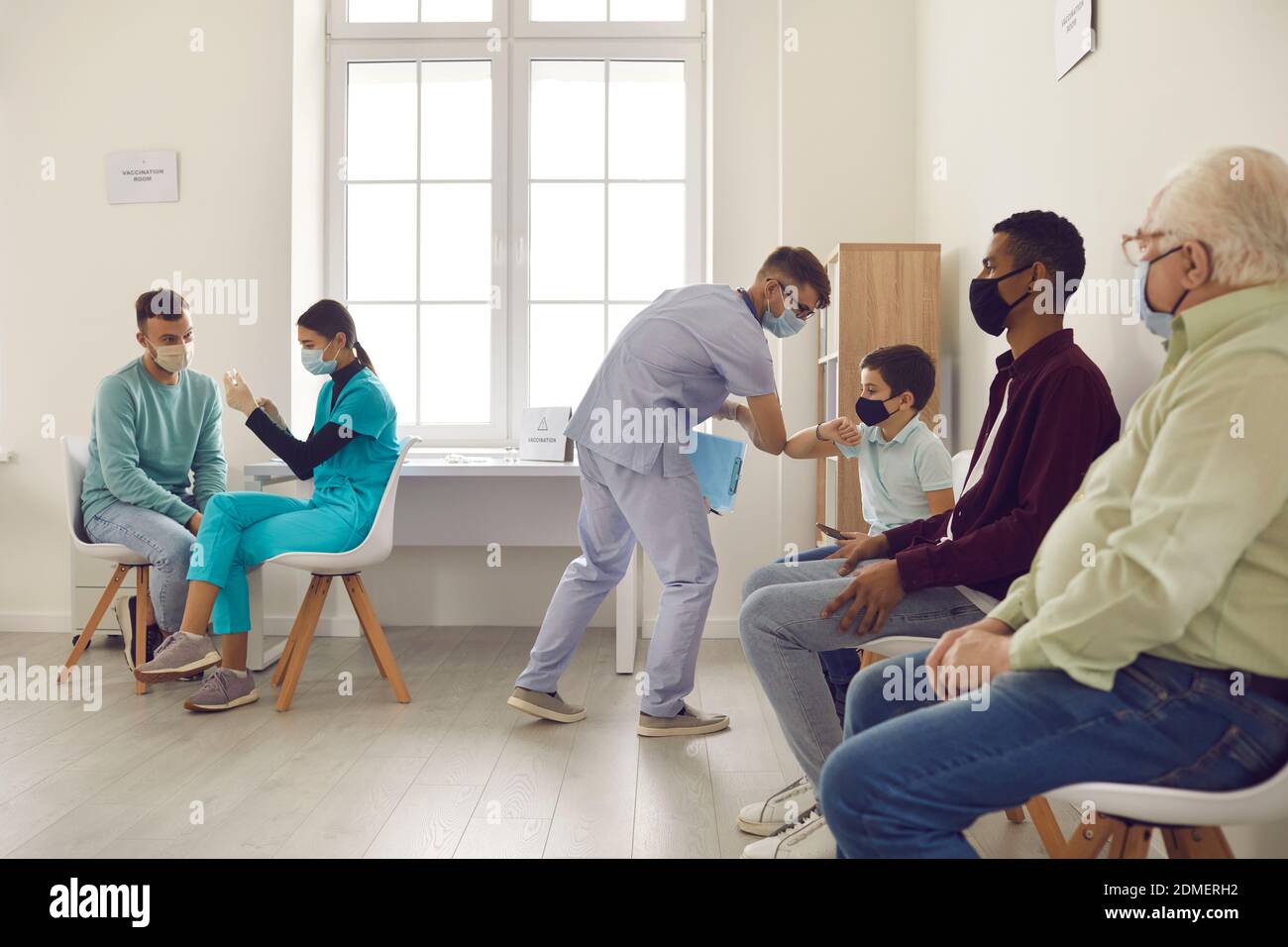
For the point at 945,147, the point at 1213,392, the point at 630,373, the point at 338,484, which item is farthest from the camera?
the point at 945,147

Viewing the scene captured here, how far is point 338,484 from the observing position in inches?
120

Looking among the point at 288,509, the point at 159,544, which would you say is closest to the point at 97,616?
the point at 159,544

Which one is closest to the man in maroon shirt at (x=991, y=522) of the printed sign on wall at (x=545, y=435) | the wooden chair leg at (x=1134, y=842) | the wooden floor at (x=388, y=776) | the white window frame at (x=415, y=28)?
the wooden floor at (x=388, y=776)

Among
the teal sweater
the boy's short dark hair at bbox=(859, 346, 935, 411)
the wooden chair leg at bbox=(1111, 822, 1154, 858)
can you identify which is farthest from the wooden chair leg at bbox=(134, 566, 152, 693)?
the wooden chair leg at bbox=(1111, 822, 1154, 858)

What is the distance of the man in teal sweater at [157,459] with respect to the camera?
322cm

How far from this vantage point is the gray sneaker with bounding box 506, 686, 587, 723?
9.16ft

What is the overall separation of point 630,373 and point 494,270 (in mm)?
1829

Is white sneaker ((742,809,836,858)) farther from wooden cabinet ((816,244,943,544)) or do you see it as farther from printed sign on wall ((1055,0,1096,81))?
printed sign on wall ((1055,0,1096,81))

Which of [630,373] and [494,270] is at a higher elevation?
[494,270]

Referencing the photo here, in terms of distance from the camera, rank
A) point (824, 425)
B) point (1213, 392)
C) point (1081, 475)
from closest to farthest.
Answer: point (1213, 392) → point (1081, 475) → point (824, 425)

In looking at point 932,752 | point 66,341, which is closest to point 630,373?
point 932,752

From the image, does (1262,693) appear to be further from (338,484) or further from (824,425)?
(338,484)

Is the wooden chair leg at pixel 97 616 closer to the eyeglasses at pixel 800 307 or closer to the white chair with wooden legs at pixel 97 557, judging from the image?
the white chair with wooden legs at pixel 97 557
